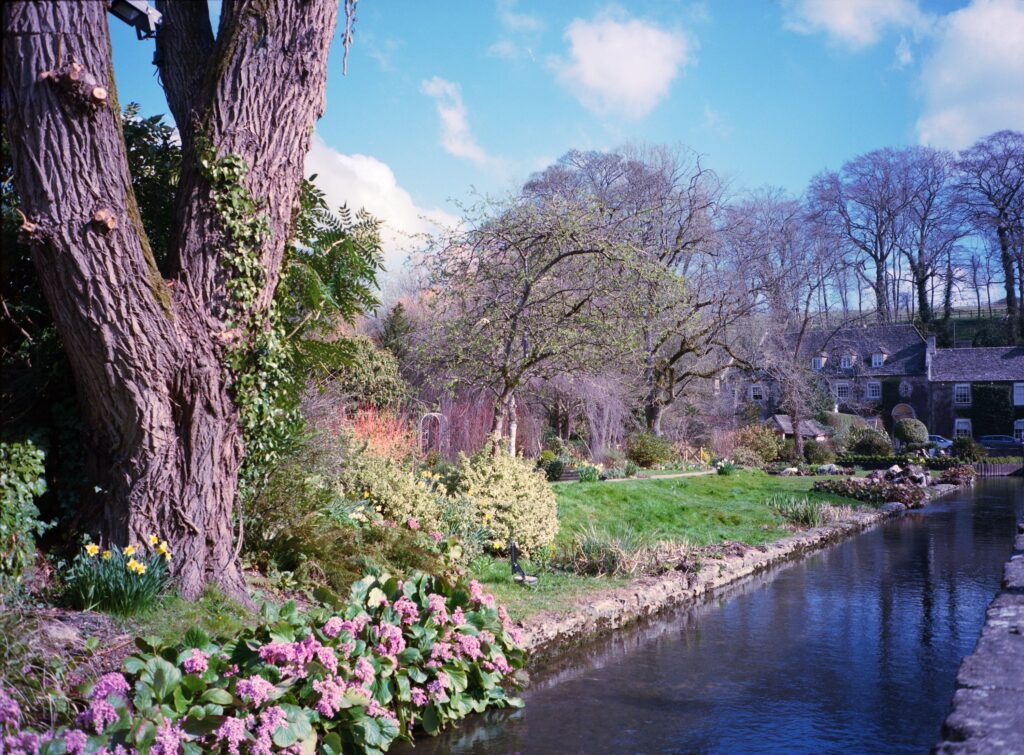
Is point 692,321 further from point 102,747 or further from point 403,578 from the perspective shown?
point 102,747

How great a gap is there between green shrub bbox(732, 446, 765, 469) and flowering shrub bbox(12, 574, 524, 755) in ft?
68.6

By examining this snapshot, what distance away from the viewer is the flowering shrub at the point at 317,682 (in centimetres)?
363

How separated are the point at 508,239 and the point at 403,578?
682 centimetres

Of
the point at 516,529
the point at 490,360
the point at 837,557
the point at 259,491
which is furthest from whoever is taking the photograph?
the point at 490,360

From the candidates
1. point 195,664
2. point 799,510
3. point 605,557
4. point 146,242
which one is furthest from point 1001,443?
point 195,664

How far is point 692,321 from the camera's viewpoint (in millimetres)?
23484

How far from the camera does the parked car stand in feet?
122

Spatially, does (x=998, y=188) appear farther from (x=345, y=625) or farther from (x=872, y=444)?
(x=345, y=625)

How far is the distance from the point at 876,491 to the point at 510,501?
13.3m

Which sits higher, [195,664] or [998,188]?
[998,188]

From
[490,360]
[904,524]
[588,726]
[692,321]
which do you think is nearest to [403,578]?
[588,726]

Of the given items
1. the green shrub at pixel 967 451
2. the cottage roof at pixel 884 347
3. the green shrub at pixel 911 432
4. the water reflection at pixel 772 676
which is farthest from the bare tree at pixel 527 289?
the cottage roof at pixel 884 347

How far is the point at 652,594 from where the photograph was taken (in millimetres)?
8547

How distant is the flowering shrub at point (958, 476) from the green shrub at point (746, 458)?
17.5 feet
